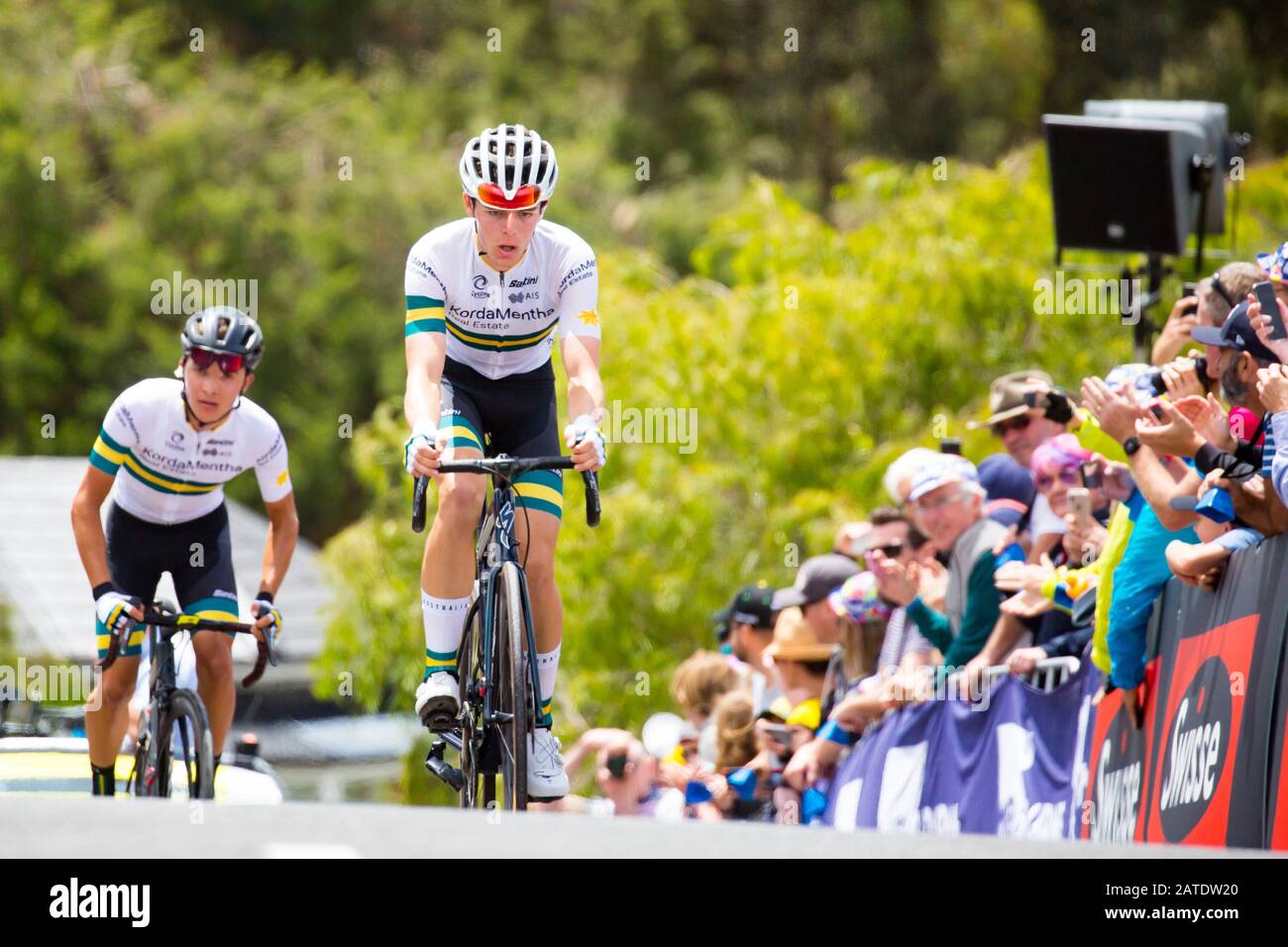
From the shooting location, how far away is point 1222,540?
20.6ft

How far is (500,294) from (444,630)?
1.23 meters

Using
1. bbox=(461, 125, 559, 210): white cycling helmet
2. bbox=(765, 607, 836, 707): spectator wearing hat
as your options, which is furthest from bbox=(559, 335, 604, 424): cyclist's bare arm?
bbox=(765, 607, 836, 707): spectator wearing hat

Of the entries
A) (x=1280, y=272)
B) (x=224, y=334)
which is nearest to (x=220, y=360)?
(x=224, y=334)

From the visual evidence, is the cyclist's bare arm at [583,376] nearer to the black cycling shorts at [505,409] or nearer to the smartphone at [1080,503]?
the black cycling shorts at [505,409]

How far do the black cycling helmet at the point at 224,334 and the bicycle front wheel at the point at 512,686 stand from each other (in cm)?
191

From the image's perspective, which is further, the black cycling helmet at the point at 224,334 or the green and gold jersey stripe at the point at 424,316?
the black cycling helmet at the point at 224,334

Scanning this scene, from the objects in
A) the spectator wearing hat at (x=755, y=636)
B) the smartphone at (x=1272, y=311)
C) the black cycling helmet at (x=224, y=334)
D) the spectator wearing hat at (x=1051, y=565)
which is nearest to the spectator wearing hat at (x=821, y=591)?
the spectator wearing hat at (x=755, y=636)

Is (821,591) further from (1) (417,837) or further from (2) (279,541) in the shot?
(1) (417,837)

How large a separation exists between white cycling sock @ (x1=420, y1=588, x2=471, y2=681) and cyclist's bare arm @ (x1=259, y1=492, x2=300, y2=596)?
1.37m

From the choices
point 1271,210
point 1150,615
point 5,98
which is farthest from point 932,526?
point 5,98

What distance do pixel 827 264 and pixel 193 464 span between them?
13.6 meters

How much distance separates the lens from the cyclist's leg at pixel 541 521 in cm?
727

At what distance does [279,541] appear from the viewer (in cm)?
878
